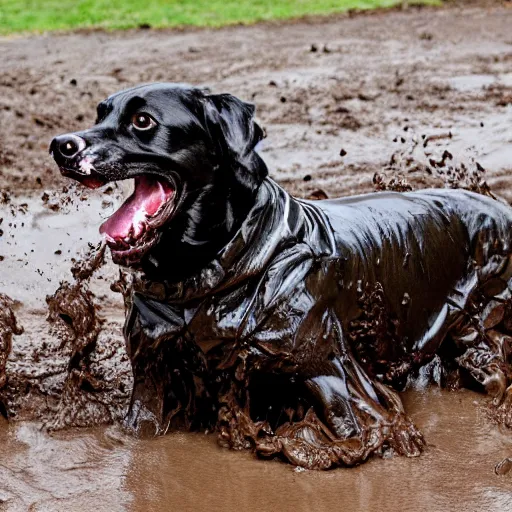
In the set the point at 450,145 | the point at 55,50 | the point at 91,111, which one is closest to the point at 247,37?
the point at 55,50

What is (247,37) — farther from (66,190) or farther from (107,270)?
(107,270)

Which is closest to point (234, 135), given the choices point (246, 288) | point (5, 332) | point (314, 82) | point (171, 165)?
point (171, 165)

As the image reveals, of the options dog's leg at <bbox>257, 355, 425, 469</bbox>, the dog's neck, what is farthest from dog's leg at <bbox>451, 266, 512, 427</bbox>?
the dog's neck

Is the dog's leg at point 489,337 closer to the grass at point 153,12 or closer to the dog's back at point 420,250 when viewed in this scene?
the dog's back at point 420,250

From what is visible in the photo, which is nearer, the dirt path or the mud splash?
the mud splash

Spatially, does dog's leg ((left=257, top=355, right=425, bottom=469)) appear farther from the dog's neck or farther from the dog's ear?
the dog's ear

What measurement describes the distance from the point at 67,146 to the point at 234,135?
26.0 inches

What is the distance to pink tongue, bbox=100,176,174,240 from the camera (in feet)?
14.6

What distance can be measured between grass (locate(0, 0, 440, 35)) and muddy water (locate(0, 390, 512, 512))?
30.8ft

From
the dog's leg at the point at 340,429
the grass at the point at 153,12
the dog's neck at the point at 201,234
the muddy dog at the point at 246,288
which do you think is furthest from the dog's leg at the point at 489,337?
the grass at the point at 153,12

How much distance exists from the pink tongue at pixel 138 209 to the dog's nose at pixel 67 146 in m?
0.34

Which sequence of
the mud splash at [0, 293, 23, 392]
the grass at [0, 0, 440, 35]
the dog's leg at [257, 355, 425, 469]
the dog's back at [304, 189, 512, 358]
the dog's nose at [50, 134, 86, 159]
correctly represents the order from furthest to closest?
the grass at [0, 0, 440, 35]
the mud splash at [0, 293, 23, 392]
the dog's back at [304, 189, 512, 358]
the dog's leg at [257, 355, 425, 469]
the dog's nose at [50, 134, 86, 159]

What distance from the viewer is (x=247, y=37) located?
41.9 feet

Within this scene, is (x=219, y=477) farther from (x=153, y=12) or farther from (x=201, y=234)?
(x=153, y=12)
